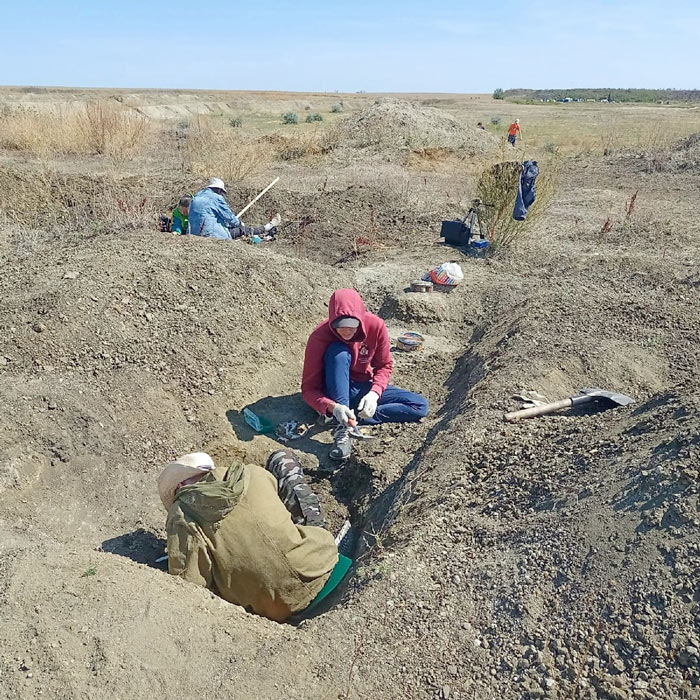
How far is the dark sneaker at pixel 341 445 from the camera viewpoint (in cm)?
429

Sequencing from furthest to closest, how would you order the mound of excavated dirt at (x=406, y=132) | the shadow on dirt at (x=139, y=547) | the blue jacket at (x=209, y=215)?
the mound of excavated dirt at (x=406, y=132), the blue jacket at (x=209, y=215), the shadow on dirt at (x=139, y=547)

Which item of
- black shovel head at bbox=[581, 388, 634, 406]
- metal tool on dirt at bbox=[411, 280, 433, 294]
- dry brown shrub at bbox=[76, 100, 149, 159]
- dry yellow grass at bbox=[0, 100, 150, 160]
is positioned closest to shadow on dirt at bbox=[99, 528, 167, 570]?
black shovel head at bbox=[581, 388, 634, 406]

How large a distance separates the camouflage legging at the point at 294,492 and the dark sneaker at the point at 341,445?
559 millimetres

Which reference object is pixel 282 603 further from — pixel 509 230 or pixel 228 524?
pixel 509 230

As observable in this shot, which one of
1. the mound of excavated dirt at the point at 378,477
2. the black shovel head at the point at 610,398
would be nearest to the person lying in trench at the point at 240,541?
the mound of excavated dirt at the point at 378,477

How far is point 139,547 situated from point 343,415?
58.7 inches

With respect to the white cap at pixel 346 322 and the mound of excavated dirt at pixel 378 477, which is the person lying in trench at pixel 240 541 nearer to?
the mound of excavated dirt at pixel 378 477

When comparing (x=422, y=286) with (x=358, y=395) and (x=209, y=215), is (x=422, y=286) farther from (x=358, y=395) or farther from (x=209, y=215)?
(x=209, y=215)

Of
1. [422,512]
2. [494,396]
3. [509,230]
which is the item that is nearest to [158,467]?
[422,512]

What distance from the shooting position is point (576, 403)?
4.11m

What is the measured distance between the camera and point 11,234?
7.98m

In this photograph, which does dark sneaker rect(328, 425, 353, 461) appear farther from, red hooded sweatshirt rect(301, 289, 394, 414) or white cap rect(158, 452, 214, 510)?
white cap rect(158, 452, 214, 510)

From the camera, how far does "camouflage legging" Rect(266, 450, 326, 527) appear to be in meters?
3.48

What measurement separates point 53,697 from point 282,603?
102 cm
